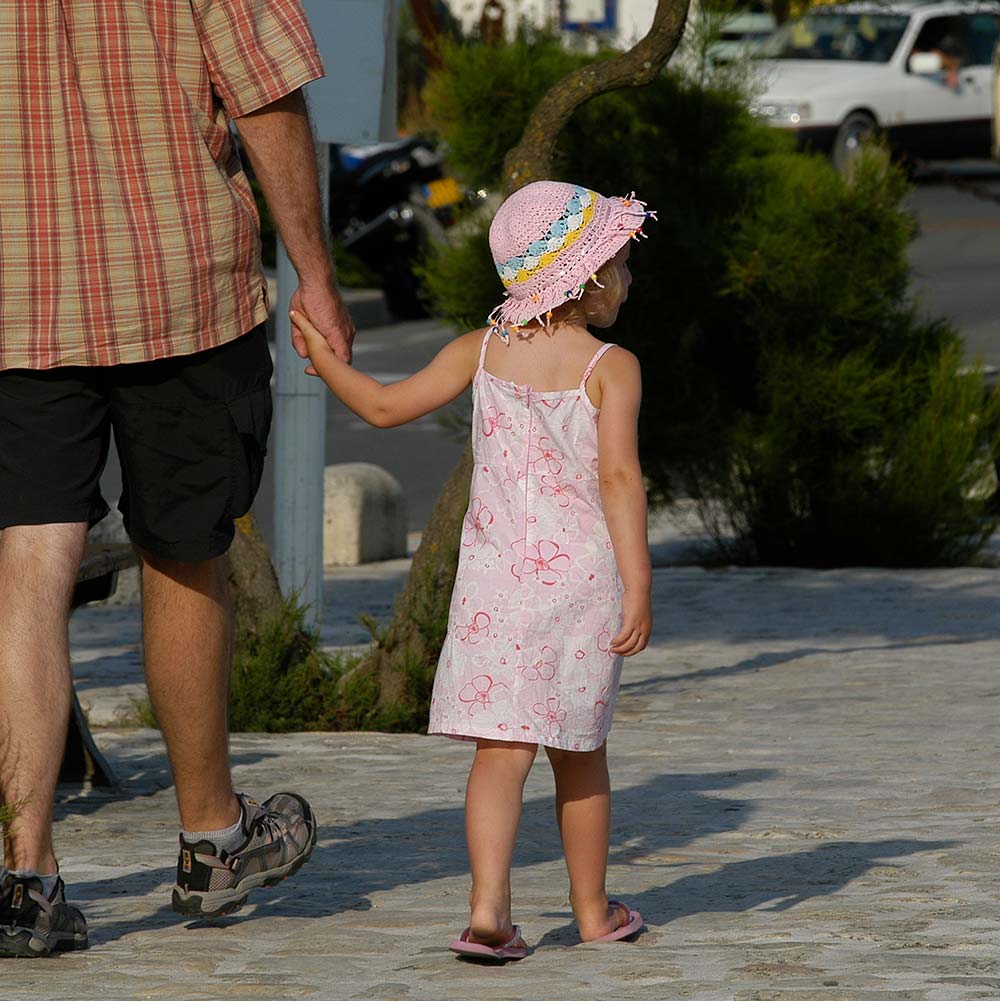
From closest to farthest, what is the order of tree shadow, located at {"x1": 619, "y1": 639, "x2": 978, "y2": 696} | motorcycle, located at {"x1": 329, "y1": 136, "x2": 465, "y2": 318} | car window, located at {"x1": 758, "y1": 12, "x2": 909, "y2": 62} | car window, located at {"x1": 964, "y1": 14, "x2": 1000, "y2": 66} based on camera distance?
tree shadow, located at {"x1": 619, "y1": 639, "x2": 978, "y2": 696}
motorcycle, located at {"x1": 329, "y1": 136, "x2": 465, "y2": 318}
car window, located at {"x1": 758, "y1": 12, "x2": 909, "y2": 62}
car window, located at {"x1": 964, "y1": 14, "x2": 1000, "y2": 66}

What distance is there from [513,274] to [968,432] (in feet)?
17.4

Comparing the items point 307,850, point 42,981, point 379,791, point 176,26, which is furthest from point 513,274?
point 379,791

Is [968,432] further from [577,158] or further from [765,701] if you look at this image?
[765,701]

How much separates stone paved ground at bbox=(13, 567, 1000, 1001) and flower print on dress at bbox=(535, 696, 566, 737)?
359 millimetres

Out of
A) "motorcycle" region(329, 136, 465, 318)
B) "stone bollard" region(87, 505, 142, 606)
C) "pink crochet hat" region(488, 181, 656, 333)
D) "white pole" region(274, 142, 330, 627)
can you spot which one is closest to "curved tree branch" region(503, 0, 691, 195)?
"white pole" region(274, 142, 330, 627)

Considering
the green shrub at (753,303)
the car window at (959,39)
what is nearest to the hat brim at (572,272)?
the green shrub at (753,303)

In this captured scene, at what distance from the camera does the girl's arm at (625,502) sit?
3516mm

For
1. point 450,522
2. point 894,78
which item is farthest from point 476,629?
point 894,78

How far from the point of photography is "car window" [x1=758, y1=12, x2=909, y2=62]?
81.9ft

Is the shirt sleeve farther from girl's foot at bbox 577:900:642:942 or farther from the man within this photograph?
girl's foot at bbox 577:900:642:942

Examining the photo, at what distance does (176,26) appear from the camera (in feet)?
11.6

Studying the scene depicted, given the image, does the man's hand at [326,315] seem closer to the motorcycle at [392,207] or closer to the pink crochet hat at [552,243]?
the pink crochet hat at [552,243]

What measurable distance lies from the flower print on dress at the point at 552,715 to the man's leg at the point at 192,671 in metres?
0.55

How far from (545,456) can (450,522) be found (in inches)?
88.3
